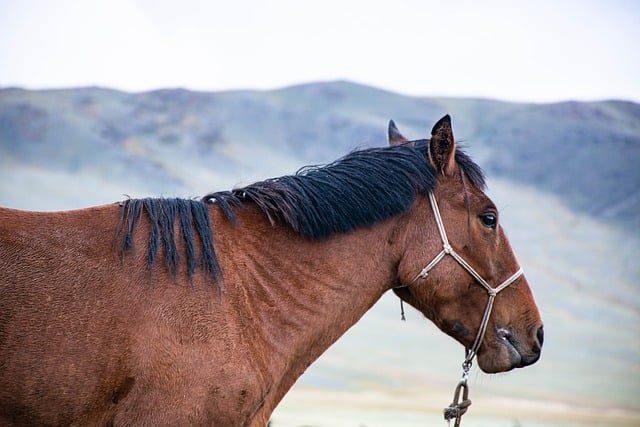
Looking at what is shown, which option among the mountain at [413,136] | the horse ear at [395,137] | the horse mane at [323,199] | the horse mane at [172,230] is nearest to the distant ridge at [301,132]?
the mountain at [413,136]

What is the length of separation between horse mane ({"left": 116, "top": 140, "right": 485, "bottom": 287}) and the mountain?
19.8m

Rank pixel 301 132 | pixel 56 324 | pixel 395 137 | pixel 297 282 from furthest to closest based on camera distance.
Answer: pixel 301 132 < pixel 395 137 < pixel 297 282 < pixel 56 324

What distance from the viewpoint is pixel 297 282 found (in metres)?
4.42

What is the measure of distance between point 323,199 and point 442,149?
2.32ft

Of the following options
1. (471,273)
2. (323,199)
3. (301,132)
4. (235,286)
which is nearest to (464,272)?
(471,273)

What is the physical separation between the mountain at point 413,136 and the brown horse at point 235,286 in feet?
64.7

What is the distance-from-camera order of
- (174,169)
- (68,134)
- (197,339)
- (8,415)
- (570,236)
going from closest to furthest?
(8,415) → (197,339) → (570,236) → (174,169) → (68,134)

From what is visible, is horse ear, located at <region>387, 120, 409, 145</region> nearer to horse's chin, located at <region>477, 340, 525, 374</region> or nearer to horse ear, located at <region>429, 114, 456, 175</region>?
horse ear, located at <region>429, 114, 456, 175</region>

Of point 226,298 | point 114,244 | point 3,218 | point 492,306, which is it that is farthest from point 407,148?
point 3,218

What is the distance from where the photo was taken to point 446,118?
4.53m

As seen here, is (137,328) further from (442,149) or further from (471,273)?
(442,149)

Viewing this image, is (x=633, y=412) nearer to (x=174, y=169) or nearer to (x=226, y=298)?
(x=226, y=298)

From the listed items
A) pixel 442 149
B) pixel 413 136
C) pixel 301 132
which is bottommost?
pixel 442 149

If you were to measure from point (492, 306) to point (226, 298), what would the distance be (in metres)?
1.45
